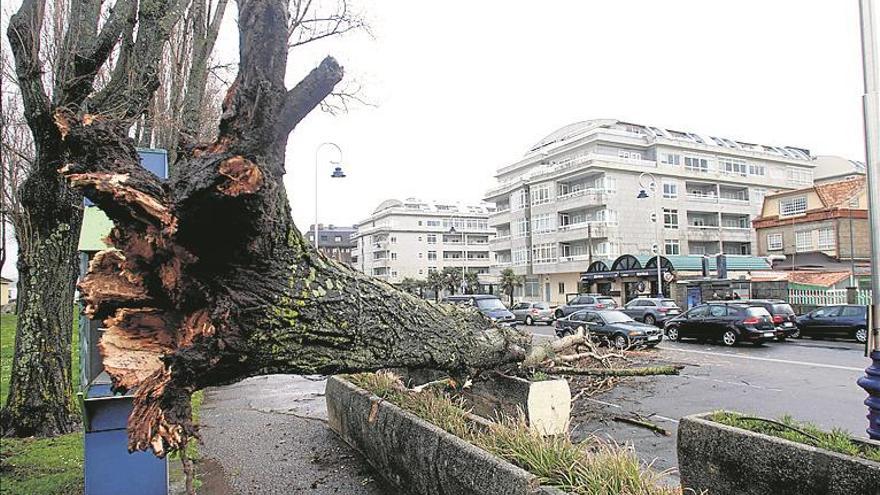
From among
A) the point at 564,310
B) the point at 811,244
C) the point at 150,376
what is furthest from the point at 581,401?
the point at 811,244

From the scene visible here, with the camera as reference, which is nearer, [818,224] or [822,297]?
[822,297]

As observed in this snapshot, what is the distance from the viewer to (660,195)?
5025cm

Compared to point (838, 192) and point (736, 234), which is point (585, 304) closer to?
point (838, 192)

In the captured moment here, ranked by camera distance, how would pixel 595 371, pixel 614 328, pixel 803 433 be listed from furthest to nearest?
1. pixel 614 328
2. pixel 595 371
3. pixel 803 433

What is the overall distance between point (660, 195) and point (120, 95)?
48.6 meters

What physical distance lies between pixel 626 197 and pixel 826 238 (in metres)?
14.4

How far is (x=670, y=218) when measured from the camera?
50625mm

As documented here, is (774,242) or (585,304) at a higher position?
(774,242)

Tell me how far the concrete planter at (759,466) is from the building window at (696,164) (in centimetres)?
5229

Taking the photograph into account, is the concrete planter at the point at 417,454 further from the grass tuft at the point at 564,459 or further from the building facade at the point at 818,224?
the building facade at the point at 818,224

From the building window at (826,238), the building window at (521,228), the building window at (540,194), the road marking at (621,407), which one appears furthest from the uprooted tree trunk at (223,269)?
the building window at (521,228)

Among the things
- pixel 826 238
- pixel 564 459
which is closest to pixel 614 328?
pixel 564 459

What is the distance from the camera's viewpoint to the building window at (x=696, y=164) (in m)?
52.9

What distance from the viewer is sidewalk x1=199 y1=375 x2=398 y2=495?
628 cm
